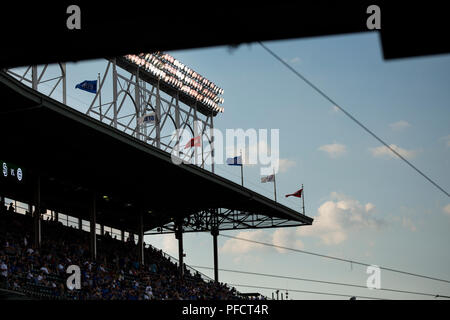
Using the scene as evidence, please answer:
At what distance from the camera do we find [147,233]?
4822 cm

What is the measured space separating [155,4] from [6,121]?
25514 millimetres

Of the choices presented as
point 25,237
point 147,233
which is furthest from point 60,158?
point 147,233

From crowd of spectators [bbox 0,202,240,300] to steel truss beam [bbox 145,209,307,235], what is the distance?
8.91 feet

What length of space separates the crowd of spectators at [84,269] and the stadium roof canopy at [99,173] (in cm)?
202

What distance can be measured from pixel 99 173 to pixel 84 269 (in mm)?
6151

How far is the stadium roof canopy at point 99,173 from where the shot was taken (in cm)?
2786

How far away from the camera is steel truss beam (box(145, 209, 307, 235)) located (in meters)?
45.5

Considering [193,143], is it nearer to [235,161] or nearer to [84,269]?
[235,161]

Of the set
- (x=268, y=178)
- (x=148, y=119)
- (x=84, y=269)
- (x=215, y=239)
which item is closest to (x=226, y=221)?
(x=215, y=239)

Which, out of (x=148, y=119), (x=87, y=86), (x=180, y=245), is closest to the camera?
(x=87, y=86)

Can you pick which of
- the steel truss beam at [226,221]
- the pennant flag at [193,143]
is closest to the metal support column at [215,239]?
the steel truss beam at [226,221]

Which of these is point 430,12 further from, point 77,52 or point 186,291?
point 186,291

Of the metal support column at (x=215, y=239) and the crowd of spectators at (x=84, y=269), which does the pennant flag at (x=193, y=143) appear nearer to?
the crowd of spectators at (x=84, y=269)

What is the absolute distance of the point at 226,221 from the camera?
152 feet
